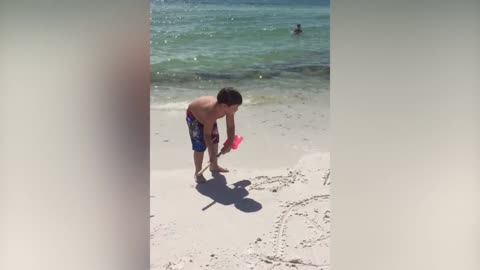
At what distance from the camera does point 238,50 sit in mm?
4086

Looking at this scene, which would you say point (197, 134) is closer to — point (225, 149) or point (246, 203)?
point (225, 149)

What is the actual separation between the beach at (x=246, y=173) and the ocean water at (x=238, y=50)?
0.6 inches

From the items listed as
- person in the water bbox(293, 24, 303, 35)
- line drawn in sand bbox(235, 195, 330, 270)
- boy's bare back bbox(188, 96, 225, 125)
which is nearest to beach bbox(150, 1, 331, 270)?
line drawn in sand bbox(235, 195, 330, 270)

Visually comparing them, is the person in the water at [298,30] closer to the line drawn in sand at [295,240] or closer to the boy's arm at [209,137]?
the boy's arm at [209,137]

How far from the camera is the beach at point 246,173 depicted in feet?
5.54

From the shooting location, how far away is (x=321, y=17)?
5.23 meters

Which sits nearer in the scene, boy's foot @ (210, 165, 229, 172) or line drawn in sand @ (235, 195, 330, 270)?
line drawn in sand @ (235, 195, 330, 270)

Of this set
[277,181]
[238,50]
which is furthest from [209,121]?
[238,50]

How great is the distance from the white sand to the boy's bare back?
0.18 m

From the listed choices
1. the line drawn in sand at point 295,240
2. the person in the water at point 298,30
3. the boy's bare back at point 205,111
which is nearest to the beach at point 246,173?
the line drawn in sand at point 295,240

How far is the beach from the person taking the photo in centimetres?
169

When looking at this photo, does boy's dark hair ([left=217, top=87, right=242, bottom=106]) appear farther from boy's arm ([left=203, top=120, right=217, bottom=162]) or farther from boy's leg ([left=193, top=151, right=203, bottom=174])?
boy's leg ([left=193, top=151, right=203, bottom=174])

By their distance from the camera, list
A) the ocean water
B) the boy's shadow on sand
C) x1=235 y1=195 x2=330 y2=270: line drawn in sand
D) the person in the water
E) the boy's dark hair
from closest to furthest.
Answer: x1=235 y1=195 x2=330 y2=270: line drawn in sand → the boy's shadow on sand → the boy's dark hair → the ocean water → the person in the water
